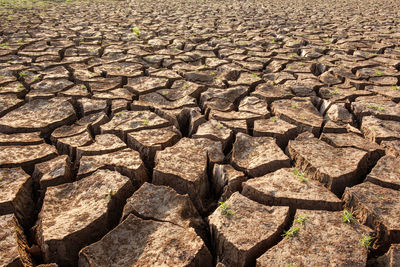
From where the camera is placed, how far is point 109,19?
7125mm

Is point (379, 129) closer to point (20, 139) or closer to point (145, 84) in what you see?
point (145, 84)

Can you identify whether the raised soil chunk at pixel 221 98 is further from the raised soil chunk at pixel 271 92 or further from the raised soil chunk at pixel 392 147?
the raised soil chunk at pixel 392 147

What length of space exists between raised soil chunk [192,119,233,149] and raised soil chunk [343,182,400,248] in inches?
36.9

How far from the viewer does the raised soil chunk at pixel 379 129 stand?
224 cm

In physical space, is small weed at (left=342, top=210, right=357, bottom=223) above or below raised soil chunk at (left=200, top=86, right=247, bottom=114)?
below

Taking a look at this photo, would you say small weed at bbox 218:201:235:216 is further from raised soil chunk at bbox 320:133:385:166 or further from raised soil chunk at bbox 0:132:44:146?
raised soil chunk at bbox 0:132:44:146

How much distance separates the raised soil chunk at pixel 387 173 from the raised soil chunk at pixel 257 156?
0.53 m

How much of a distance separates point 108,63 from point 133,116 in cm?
167

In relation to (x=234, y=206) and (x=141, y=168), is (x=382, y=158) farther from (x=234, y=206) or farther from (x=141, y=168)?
(x=141, y=168)

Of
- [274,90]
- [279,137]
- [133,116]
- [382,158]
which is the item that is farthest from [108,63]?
[382,158]

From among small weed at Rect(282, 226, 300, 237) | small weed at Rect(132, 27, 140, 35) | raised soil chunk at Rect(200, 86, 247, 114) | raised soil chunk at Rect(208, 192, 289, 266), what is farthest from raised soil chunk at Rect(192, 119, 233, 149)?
small weed at Rect(132, 27, 140, 35)

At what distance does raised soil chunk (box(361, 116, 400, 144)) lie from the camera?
88.4 inches

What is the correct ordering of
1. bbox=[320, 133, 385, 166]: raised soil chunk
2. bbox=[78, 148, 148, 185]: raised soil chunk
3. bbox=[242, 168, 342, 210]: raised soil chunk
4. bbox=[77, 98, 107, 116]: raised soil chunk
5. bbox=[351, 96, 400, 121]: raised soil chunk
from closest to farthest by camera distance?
bbox=[242, 168, 342, 210]: raised soil chunk, bbox=[78, 148, 148, 185]: raised soil chunk, bbox=[320, 133, 385, 166]: raised soil chunk, bbox=[351, 96, 400, 121]: raised soil chunk, bbox=[77, 98, 107, 116]: raised soil chunk

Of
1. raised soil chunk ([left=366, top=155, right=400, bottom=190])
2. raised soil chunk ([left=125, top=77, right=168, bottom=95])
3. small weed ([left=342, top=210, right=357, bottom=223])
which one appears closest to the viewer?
small weed ([left=342, top=210, right=357, bottom=223])
